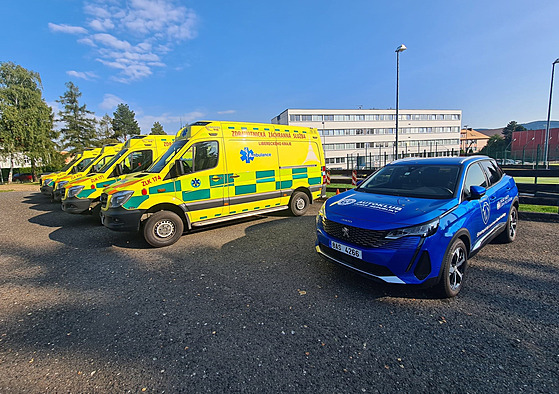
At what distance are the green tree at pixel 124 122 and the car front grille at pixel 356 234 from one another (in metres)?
63.7

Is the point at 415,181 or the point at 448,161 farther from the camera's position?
the point at 448,161

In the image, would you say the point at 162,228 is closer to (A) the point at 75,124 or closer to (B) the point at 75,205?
(B) the point at 75,205

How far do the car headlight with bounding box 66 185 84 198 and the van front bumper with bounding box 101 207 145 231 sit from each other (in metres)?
3.52

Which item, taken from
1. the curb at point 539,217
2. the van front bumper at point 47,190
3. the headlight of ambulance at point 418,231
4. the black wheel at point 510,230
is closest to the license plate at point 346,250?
the headlight of ambulance at point 418,231

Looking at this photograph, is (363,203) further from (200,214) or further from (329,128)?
(329,128)

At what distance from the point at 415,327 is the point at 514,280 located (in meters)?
1.95

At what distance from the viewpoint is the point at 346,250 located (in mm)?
3322

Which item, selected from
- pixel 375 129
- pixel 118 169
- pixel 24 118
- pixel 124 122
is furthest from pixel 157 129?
pixel 118 169

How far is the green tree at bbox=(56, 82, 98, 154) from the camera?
41188 mm

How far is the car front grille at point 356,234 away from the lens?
303 cm

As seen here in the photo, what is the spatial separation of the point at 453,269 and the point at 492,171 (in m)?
2.57

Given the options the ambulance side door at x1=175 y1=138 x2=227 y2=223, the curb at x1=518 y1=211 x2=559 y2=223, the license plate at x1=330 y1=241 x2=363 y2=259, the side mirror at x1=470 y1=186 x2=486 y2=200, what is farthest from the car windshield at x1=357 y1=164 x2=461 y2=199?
the curb at x1=518 y1=211 x2=559 y2=223

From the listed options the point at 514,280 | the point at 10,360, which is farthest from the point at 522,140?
the point at 10,360

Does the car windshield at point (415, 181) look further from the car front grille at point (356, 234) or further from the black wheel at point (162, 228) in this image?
the black wheel at point (162, 228)
